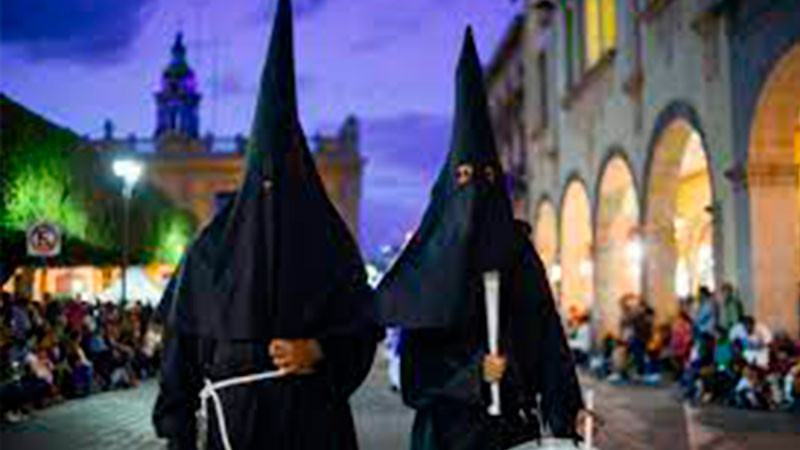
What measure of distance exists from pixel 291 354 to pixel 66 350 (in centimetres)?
1850

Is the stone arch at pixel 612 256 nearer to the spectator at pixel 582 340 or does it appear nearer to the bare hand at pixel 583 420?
the spectator at pixel 582 340

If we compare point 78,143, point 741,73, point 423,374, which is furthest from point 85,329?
point 423,374

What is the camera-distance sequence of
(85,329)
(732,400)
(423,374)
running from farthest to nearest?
(85,329), (732,400), (423,374)

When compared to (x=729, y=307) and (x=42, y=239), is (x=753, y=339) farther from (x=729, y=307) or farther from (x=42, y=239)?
(x=42, y=239)

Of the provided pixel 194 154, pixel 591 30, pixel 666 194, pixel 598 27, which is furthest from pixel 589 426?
pixel 194 154

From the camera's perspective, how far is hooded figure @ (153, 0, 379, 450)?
5199mm

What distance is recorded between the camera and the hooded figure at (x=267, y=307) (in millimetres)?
5199

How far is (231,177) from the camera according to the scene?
8281 cm

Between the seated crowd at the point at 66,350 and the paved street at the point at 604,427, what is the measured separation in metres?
0.52

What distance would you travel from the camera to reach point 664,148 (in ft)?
83.7

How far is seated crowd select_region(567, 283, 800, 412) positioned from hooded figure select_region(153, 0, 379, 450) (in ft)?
46.9

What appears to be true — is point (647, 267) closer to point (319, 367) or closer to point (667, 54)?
point (667, 54)

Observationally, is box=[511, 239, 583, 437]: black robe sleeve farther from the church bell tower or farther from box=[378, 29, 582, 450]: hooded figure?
the church bell tower

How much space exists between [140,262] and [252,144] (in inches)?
1298
